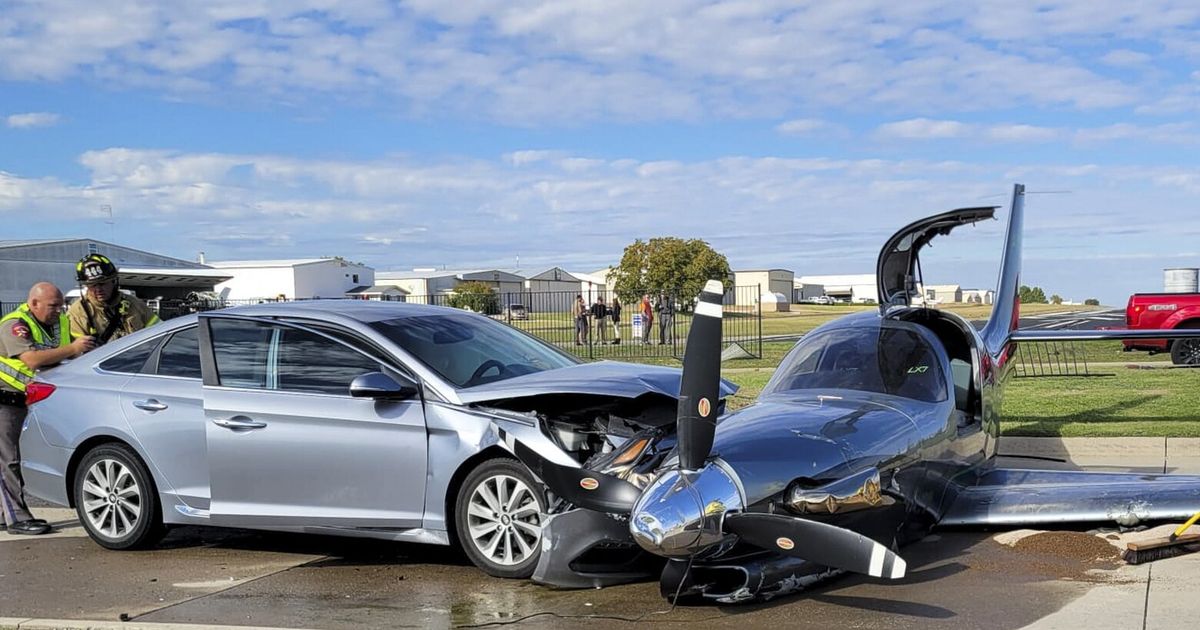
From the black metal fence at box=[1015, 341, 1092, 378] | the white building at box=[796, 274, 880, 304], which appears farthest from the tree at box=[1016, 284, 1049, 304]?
the black metal fence at box=[1015, 341, 1092, 378]

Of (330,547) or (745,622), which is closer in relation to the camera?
(745,622)

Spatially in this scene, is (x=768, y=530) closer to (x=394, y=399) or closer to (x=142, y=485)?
(x=394, y=399)

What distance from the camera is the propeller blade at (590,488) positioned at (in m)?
5.52

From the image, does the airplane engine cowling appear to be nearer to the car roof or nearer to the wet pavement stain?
the wet pavement stain

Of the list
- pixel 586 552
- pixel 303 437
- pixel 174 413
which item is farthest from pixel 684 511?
pixel 174 413

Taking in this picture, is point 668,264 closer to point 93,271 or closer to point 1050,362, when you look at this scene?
point 1050,362

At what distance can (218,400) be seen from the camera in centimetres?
729

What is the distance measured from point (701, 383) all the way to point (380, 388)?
2231mm

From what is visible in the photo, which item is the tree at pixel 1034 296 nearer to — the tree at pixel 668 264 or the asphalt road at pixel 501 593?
the tree at pixel 668 264

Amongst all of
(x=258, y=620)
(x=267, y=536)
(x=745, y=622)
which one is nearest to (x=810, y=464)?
(x=745, y=622)

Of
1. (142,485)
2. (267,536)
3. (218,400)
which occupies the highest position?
(218,400)

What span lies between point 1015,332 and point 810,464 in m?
5.88

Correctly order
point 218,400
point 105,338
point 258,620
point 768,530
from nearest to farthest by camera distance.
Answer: point 768,530 < point 258,620 < point 218,400 < point 105,338

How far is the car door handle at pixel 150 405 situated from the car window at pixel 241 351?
500mm
